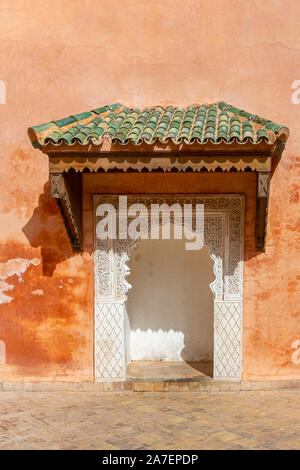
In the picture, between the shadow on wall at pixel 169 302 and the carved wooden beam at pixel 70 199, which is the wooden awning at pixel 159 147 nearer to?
the carved wooden beam at pixel 70 199

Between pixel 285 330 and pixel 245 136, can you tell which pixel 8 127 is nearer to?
pixel 245 136

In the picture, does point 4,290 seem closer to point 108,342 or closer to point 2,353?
point 2,353

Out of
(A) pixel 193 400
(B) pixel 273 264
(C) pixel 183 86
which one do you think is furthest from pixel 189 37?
(A) pixel 193 400

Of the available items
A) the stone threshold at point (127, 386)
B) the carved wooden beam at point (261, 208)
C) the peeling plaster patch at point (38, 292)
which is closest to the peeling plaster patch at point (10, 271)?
the peeling plaster patch at point (38, 292)

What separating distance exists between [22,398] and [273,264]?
3.30 metres

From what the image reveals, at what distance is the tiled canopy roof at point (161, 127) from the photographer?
5.00m

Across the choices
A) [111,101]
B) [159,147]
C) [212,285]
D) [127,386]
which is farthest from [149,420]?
[111,101]

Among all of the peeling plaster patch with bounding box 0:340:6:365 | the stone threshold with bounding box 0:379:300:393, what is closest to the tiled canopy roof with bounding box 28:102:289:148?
the peeling plaster patch with bounding box 0:340:6:365

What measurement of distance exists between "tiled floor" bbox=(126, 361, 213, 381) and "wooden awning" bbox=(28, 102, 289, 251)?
2.62 metres

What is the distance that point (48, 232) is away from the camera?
6.05m

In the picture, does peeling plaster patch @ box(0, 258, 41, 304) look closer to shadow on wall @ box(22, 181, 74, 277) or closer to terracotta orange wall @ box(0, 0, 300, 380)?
terracotta orange wall @ box(0, 0, 300, 380)

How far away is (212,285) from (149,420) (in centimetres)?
177

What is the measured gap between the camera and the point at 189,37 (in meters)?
6.18

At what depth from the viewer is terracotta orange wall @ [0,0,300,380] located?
5941mm
